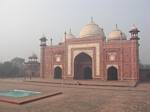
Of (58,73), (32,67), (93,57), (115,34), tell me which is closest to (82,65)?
(93,57)

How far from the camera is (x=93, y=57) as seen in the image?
22.7m

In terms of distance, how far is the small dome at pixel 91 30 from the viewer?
80.4 ft

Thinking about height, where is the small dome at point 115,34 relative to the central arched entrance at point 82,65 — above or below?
above

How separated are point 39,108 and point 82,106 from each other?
183cm

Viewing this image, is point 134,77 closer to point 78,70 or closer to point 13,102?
point 78,70

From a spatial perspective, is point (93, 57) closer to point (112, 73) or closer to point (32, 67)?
point (112, 73)

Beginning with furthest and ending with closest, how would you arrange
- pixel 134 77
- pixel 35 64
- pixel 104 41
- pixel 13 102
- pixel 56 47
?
1. pixel 35 64
2. pixel 56 47
3. pixel 104 41
4. pixel 134 77
5. pixel 13 102

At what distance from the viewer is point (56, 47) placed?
1000 inches

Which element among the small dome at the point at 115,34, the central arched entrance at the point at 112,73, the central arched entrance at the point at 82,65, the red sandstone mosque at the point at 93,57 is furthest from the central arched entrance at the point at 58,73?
the small dome at the point at 115,34

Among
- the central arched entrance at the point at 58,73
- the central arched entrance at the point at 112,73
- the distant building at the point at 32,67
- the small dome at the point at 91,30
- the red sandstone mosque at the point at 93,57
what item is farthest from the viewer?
the distant building at the point at 32,67

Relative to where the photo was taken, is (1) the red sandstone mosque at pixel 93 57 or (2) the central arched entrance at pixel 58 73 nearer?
(1) the red sandstone mosque at pixel 93 57

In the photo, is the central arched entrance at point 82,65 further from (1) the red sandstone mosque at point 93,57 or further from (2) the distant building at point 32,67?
(2) the distant building at point 32,67

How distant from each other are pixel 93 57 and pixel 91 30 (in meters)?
4.01

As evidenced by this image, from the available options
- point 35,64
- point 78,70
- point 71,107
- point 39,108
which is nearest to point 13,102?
point 39,108
